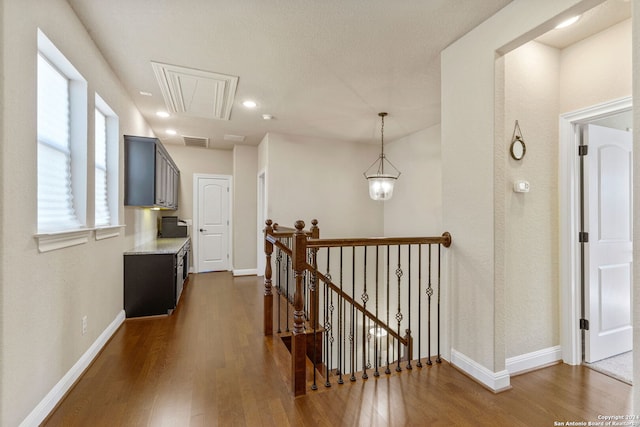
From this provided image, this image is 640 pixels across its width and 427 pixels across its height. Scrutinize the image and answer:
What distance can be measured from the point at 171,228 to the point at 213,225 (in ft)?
3.10

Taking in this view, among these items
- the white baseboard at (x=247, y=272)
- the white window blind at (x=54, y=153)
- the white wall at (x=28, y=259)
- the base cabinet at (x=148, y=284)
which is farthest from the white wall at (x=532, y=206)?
the white baseboard at (x=247, y=272)

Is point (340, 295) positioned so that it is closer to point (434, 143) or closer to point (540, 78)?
point (540, 78)

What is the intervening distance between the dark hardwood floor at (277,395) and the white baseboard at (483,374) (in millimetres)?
48

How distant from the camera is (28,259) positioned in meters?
1.60

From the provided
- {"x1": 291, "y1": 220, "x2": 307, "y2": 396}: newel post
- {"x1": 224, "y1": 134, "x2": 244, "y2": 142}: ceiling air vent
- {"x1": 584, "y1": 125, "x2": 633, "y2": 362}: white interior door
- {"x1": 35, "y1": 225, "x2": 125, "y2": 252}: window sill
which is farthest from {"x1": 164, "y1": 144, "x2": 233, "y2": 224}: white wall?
{"x1": 584, "y1": 125, "x2": 633, "y2": 362}: white interior door

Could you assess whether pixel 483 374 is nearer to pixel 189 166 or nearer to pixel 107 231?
pixel 107 231

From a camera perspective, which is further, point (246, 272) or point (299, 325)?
point (246, 272)

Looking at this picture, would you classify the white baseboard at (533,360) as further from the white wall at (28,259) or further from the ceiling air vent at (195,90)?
the ceiling air vent at (195,90)

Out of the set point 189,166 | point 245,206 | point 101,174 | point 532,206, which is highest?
point 189,166

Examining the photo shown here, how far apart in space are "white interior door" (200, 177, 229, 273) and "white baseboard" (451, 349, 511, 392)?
5.22 m

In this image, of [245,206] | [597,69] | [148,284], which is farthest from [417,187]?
[148,284]

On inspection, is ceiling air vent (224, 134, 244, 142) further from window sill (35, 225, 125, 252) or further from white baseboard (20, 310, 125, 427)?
white baseboard (20, 310, 125, 427)

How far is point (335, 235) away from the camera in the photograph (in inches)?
211

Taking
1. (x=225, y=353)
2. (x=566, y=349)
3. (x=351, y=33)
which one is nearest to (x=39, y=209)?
(x=225, y=353)
